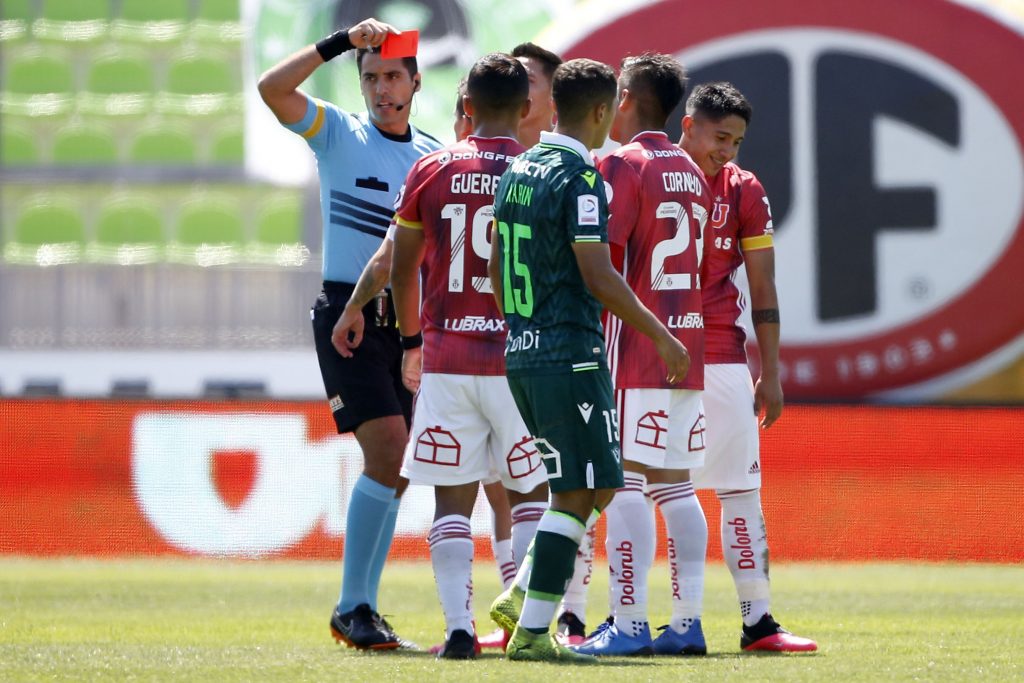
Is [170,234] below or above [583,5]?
below

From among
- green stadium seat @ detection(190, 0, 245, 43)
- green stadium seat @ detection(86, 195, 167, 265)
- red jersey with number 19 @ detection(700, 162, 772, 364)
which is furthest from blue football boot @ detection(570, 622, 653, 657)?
green stadium seat @ detection(190, 0, 245, 43)

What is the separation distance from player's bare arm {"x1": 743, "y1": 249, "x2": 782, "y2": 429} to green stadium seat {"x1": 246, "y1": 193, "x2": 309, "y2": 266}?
18.0m

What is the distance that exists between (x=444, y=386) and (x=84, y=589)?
4.27m

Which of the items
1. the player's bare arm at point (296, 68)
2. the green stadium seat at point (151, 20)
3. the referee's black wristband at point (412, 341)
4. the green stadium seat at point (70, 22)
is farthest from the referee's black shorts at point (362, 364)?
the green stadium seat at point (70, 22)

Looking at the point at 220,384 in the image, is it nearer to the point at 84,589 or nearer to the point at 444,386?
the point at 84,589

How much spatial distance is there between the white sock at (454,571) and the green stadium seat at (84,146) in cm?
2138

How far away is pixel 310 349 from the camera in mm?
20188

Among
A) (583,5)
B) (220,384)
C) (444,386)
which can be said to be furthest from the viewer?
(220,384)

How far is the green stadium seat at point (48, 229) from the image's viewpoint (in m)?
24.5

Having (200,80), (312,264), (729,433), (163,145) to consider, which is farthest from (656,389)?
(200,80)

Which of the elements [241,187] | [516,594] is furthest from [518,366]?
[241,187]

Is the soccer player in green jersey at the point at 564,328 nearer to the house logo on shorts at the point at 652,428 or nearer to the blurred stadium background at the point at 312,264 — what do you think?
the house logo on shorts at the point at 652,428

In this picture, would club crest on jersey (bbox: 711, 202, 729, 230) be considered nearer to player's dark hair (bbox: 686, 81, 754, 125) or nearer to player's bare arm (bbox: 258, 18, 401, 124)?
player's dark hair (bbox: 686, 81, 754, 125)

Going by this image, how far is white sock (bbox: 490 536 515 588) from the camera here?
600 centimetres
